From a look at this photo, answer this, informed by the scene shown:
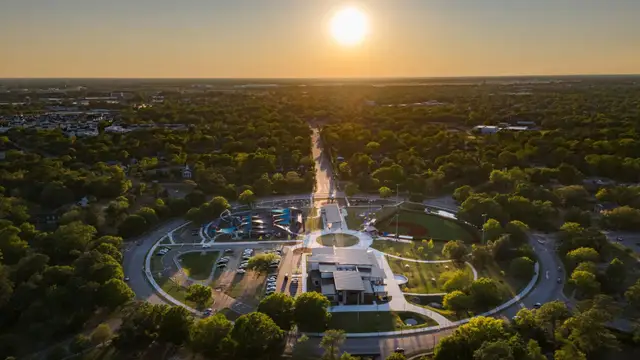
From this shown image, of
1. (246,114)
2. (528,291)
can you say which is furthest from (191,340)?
(246,114)

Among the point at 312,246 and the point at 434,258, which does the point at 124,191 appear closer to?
the point at 312,246

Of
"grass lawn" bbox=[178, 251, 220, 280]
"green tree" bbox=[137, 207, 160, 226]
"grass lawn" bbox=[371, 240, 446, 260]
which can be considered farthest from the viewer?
"green tree" bbox=[137, 207, 160, 226]

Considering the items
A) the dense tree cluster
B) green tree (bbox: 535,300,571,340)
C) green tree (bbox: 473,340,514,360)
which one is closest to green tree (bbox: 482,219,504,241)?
green tree (bbox: 535,300,571,340)

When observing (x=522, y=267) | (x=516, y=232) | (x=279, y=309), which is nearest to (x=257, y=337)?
(x=279, y=309)

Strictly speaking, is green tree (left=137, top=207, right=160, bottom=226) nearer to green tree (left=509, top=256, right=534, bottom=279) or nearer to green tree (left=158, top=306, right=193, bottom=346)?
green tree (left=158, top=306, right=193, bottom=346)

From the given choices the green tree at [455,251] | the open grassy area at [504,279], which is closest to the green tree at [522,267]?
the open grassy area at [504,279]
